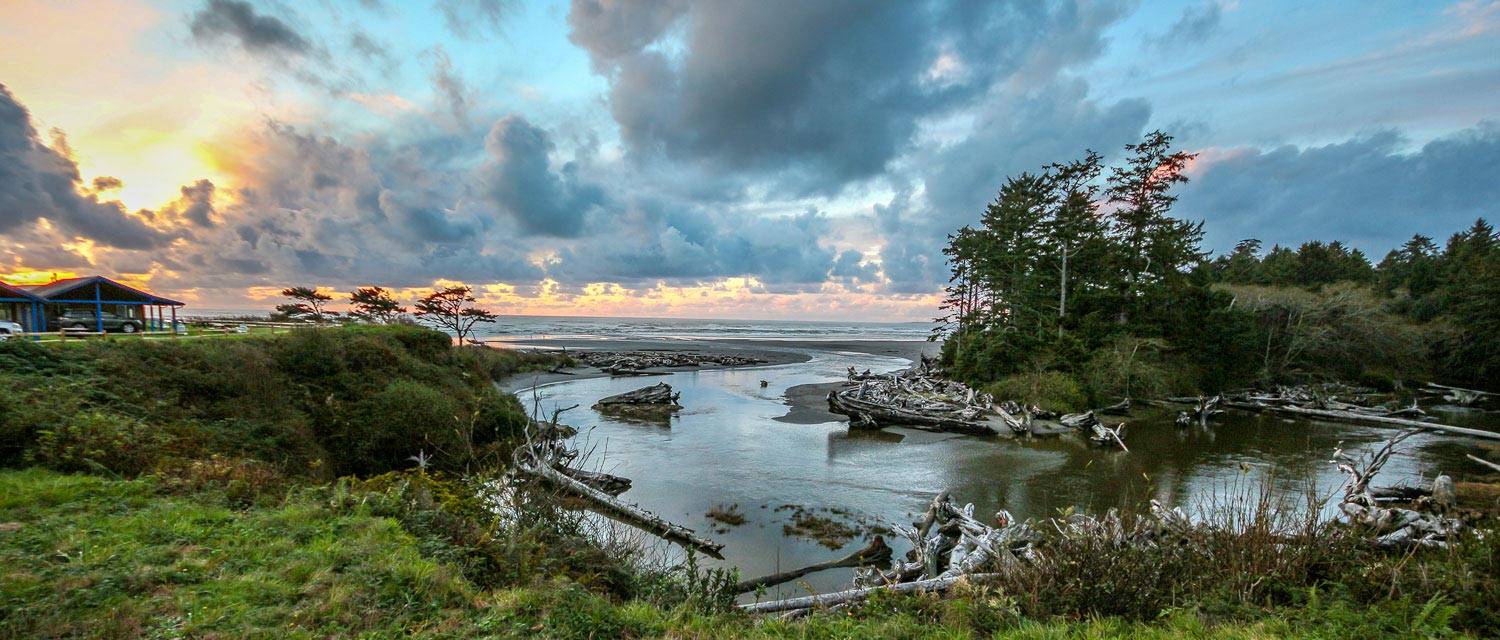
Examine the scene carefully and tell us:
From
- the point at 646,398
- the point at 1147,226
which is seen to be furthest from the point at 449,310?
the point at 1147,226

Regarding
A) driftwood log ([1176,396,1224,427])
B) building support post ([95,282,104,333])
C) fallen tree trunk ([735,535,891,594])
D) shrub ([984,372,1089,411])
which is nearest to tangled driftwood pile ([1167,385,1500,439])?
driftwood log ([1176,396,1224,427])

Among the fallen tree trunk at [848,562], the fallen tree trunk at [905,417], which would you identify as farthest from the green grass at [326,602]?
the fallen tree trunk at [905,417]

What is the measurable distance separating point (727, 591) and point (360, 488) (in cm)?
653

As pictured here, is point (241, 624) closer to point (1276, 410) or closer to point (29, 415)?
point (29, 415)

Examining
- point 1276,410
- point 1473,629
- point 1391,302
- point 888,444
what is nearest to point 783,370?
point 888,444

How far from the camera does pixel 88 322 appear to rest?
21.6m

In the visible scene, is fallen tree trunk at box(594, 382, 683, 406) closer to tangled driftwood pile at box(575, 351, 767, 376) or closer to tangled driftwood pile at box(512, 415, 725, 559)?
tangled driftwood pile at box(512, 415, 725, 559)

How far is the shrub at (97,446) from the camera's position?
7.01 metres

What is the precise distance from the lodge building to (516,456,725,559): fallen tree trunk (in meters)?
23.2

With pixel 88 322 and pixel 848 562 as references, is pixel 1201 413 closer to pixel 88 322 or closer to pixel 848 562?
pixel 848 562

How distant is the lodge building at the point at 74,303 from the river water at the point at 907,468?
20.5m

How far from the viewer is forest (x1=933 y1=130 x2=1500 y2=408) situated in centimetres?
2670

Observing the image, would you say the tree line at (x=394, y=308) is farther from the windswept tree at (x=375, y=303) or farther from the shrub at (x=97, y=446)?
the shrub at (x=97, y=446)

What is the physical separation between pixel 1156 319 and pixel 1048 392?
10.5 metres
